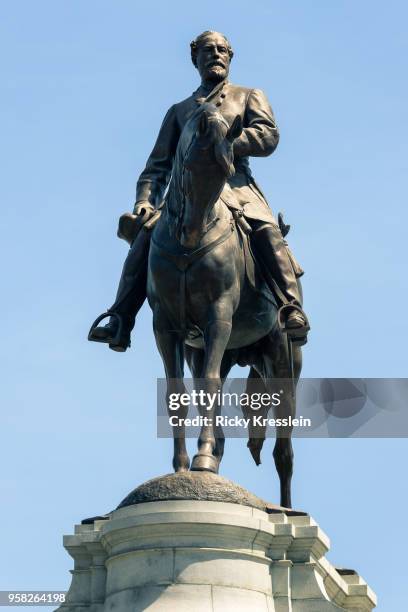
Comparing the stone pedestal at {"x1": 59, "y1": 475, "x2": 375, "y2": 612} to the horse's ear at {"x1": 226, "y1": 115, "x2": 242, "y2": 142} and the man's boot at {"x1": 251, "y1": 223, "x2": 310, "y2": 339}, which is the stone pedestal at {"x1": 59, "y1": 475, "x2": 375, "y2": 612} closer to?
the man's boot at {"x1": 251, "y1": 223, "x2": 310, "y2": 339}

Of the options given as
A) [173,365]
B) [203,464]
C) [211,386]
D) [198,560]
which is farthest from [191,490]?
[173,365]

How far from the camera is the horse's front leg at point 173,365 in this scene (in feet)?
70.5

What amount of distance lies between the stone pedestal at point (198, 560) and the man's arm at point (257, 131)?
14.4 ft

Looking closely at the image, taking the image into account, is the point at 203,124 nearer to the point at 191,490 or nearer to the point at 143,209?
the point at 143,209

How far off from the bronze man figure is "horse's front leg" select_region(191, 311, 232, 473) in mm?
1197

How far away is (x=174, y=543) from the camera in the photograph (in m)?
20.0

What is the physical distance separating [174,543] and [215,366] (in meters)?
2.26

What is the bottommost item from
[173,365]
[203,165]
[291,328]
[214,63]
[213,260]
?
[173,365]

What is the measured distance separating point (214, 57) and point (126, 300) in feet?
10.5

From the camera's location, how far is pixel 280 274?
22.4 meters

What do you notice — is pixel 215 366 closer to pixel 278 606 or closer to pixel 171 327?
pixel 171 327

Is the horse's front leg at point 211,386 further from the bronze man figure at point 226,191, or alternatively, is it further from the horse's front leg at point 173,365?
the bronze man figure at point 226,191

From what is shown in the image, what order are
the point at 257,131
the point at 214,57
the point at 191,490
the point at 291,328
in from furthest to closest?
the point at 214,57, the point at 257,131, the point at 291,328, the point at 191,490

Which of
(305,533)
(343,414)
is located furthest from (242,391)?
(305,533)
